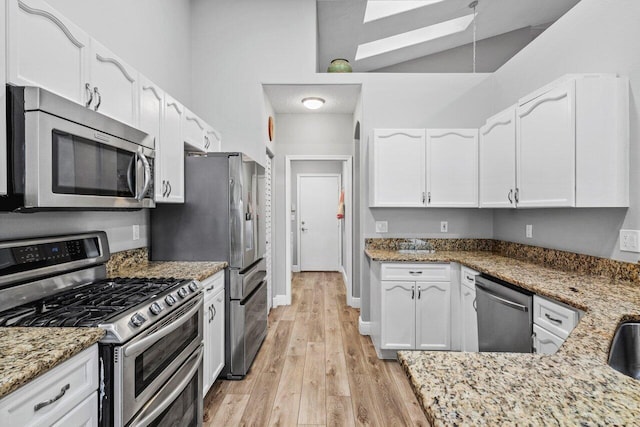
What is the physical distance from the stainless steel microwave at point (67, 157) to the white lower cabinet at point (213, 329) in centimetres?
77

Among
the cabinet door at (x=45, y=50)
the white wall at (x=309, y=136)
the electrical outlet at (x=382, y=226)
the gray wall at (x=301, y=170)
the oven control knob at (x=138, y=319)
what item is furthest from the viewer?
the gray wall at (x=301, y=170)

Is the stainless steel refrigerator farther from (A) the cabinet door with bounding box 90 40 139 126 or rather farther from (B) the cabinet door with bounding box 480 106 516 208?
(B) the cabinet door with bounding box 480 106 516 208

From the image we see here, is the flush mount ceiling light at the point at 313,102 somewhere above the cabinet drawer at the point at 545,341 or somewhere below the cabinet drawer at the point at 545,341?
above

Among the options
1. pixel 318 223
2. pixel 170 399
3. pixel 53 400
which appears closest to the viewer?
pixel 53 400

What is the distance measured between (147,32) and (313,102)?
179cm

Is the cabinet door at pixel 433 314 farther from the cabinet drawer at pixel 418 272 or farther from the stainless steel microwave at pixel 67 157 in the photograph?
the stainless steel microwave at pixel 67 157

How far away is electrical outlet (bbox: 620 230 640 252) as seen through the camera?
1831 millimetres

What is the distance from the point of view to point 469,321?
260 cm

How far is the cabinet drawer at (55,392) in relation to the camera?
824mm

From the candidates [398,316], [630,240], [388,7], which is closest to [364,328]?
[398,316]

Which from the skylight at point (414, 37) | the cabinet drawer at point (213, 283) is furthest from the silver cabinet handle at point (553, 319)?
the skylight at point (414, 37)

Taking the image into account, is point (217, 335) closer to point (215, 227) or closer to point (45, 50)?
point (215, 227)

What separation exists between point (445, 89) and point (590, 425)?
11.1ft

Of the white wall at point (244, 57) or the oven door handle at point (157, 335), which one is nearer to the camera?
the oven door handle at point (157, 335)
